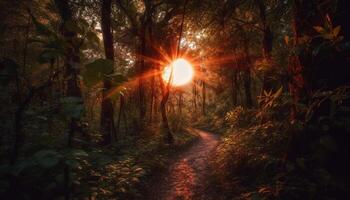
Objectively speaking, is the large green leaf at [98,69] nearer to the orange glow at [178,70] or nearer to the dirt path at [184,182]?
the dirt path at [184,182]

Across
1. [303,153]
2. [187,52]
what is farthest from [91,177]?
[187,52]

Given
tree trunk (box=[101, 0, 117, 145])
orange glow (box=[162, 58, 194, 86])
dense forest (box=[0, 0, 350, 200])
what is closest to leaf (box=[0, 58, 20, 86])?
dense forest (box=[0, 0, 350, 200])

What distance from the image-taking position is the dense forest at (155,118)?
2438 millimetres

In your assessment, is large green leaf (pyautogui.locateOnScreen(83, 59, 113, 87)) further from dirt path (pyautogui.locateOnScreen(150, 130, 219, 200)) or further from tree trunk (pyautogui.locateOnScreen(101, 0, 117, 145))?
tree trunk (pyautogui.locateOnScreen(101, 0, 117, 145))

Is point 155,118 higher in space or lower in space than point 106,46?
lower

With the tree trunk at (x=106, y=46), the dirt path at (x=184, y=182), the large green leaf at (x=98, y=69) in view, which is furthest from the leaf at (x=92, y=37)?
the tree trunk at (x=106, y=46)

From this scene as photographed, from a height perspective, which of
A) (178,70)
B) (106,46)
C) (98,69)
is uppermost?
(178,70)

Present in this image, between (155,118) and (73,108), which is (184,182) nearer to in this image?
(73,108)

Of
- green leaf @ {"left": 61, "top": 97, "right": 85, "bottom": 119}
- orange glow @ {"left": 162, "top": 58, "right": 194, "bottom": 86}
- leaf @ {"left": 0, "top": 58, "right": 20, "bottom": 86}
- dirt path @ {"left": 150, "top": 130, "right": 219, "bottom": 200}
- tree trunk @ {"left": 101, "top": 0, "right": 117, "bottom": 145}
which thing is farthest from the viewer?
orange glow @ {"left": 162, "top": 58, "right": 194, "bottom": 86}

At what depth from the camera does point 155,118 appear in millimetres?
17125

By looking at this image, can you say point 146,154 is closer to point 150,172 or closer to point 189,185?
point 150,172

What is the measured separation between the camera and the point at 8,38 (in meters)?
11.3

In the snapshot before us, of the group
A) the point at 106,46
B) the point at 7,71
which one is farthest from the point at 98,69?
the point at 106,46

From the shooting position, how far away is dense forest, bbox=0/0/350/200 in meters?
2.44
